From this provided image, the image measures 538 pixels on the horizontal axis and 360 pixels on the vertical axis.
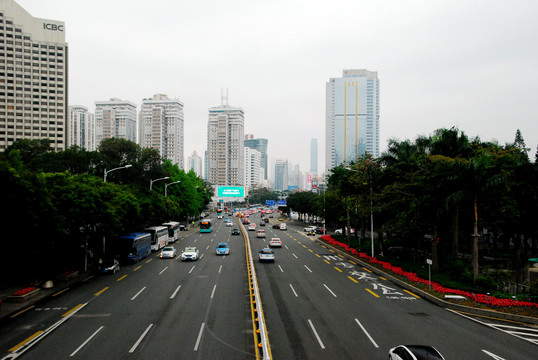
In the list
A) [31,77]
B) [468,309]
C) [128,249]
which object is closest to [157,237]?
[128,249]

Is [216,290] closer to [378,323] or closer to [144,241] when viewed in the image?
[378,323]

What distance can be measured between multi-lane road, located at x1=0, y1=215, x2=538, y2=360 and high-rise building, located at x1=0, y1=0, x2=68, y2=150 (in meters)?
115

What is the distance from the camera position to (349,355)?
13.8 meters

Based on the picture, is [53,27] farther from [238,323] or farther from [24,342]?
[238,323]

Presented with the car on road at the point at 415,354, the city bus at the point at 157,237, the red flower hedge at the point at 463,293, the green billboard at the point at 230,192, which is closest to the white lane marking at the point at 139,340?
the car on road at the point at 415,354

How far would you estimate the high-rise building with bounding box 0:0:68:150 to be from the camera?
389ft

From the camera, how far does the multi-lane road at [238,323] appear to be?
1431 centimetres

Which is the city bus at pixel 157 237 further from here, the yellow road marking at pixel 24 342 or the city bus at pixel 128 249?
the yellow road marking at pixel 24 342

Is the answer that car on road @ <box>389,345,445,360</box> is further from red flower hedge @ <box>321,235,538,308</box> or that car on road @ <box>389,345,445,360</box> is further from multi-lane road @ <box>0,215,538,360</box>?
red flower hedge @ <box>321,235,538,308</box>

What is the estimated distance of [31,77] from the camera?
122125mm

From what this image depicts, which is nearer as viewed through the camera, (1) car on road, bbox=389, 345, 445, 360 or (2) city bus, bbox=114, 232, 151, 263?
(1) car on road, bbox=389, 345, 445, 360

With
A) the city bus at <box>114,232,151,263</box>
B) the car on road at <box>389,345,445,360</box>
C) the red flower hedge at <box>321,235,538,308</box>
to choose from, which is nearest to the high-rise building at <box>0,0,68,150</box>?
the city bus at <box>114,232,151,263</box>

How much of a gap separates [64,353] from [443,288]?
72.8 ft

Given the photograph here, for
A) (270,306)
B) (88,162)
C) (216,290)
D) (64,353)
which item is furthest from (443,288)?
(88,162)
